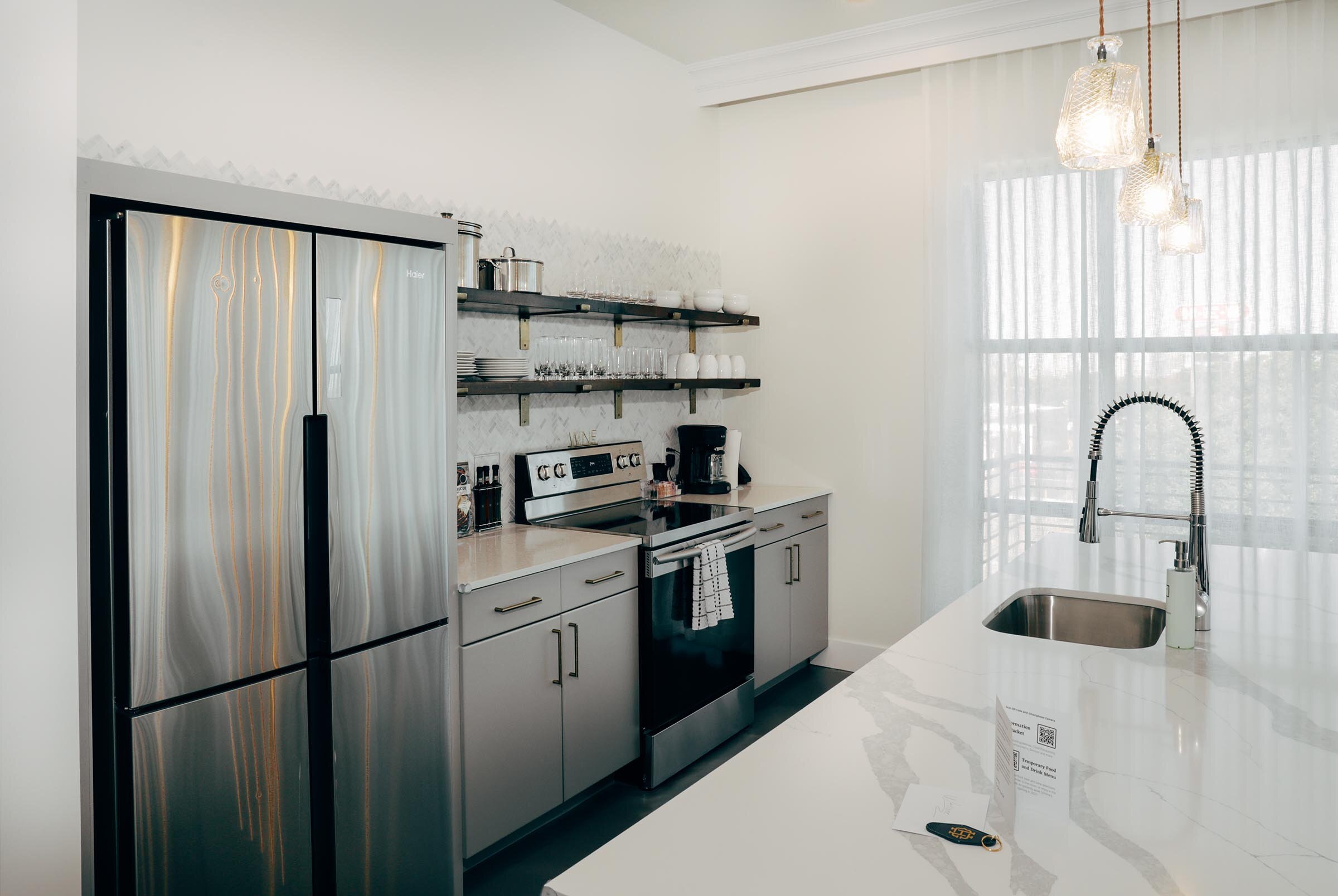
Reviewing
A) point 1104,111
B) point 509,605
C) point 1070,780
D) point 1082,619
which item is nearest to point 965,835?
point 1070,780

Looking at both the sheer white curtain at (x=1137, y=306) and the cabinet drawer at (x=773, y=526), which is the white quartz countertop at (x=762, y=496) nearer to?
the cabinet drawer at (x=773, y=526)

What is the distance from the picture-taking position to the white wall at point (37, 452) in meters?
1.63

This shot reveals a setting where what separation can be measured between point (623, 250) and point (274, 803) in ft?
9.42

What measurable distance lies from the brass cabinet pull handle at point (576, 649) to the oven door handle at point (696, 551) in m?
0.41

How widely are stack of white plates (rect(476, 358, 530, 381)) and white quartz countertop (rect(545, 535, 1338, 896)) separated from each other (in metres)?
1.88

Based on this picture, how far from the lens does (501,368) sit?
3.28 metres

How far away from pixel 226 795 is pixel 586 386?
204 centimetres

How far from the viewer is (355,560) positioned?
87.7 inches

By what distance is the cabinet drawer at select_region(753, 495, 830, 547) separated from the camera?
4.04m

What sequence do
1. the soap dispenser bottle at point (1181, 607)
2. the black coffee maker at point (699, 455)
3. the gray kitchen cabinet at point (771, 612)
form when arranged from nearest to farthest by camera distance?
the soap dispenser bottle at point (1181, 607), the gray kitchen cabinet at point (771, 612), the black coffee maker at point (699, 455)

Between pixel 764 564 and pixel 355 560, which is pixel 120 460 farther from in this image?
pixel 764 564

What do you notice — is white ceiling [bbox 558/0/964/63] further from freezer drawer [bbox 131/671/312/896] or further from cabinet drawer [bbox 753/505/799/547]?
freezer drawer [bbox 131/671/312/896]

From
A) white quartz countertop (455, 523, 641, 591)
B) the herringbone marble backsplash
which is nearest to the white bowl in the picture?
the herringbone marble backsplash

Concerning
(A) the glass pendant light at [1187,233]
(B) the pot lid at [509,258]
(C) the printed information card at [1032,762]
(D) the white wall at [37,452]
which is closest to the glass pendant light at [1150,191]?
(A) the glass pendant light at [1187,233]
